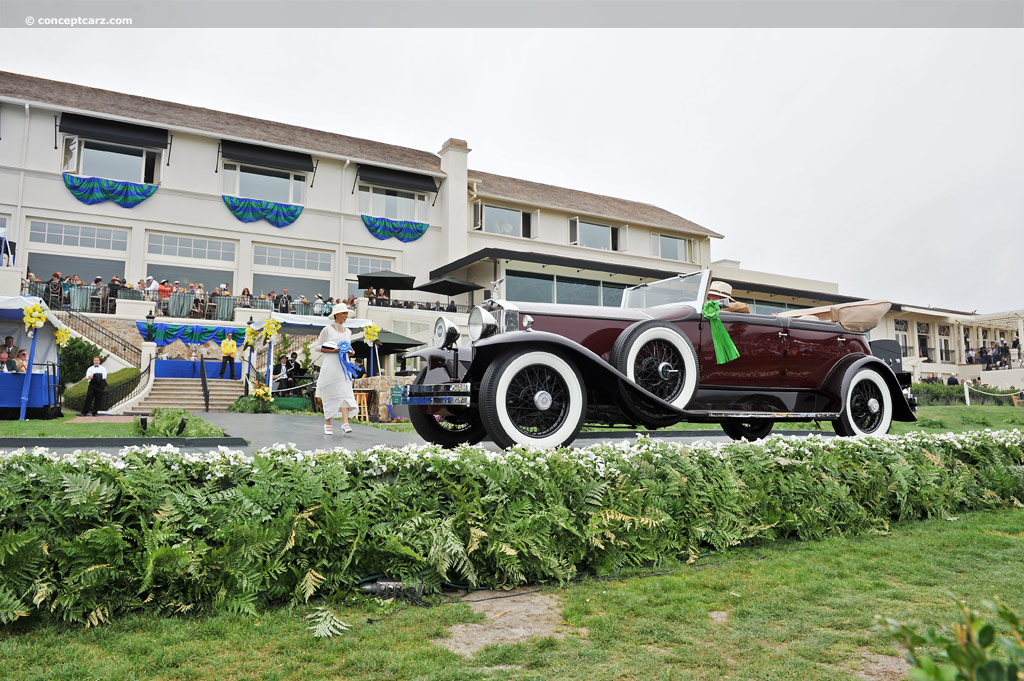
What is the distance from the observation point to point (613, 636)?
2.95 meters

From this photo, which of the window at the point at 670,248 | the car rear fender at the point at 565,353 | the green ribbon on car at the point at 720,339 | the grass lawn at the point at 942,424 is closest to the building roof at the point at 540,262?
the window at the point at 670,248

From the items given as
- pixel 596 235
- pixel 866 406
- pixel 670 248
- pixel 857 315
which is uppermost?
pixel 596 235

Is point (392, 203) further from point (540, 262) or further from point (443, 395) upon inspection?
point (443, 395)

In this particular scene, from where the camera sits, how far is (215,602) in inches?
125

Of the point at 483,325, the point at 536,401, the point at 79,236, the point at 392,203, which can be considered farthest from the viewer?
the point at 392,203

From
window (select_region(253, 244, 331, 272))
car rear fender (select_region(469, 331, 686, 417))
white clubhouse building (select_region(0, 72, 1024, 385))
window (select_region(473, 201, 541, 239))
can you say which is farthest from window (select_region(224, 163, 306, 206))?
car rear fender (select_region(469, 331, 686, 417))

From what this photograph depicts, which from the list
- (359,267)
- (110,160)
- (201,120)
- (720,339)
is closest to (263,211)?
(359,267)

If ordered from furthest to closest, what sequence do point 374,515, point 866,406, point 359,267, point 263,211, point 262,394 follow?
point 359,267, point 263,211, point 262,394, point 866,406, point 374,515

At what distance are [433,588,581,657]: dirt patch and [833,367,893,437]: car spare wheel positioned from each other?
203 inches

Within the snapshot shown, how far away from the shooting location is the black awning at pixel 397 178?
30391 millimetres

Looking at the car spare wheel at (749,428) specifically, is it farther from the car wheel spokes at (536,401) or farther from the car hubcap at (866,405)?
the car wheel spokes at (536,401)

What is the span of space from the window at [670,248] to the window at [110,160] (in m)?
25.5

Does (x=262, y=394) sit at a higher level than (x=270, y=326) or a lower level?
lower

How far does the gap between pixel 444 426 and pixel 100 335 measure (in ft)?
62.2
